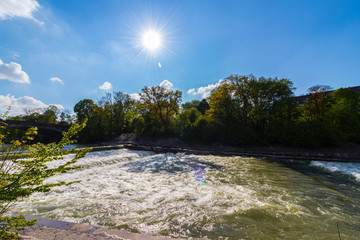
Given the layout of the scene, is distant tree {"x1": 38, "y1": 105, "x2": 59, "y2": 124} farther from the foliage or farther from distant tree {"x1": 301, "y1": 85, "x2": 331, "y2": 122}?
distant tree {"x1": 301, "y1": 85, "x2": 331, "y2": 122}

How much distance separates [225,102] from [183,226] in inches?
1003

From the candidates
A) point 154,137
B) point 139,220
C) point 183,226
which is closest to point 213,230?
point 183,226

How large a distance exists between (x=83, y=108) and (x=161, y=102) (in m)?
29.5

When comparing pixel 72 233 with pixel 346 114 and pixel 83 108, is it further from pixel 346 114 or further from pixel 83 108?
pixel 83 108

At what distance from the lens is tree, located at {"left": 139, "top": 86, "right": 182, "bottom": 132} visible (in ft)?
113

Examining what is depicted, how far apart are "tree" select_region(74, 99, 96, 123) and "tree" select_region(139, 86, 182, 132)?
2275cm

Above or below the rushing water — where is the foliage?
above

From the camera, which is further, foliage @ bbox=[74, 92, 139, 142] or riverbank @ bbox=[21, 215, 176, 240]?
foliage @ bbox=[74, 92, 139, 142]

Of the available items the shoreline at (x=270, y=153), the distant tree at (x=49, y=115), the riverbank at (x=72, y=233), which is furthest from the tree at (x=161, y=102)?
the distant tree at (x=49, y=115)

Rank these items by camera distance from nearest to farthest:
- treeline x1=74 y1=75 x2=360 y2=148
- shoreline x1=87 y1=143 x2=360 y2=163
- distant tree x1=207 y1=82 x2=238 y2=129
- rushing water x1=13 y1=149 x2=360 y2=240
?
1. rushing water x1=13 y1=149 x2=360 y2=240
2. shoreline x1=87 y1=143 x2=360 y2=163
3. treeline x1=74 y1=75 x2=360 y2=148
4. distant tree x1=207 y1=82 x2=238 y2=129

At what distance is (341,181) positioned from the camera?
8391 mm

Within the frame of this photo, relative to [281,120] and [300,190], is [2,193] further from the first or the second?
[281,120]

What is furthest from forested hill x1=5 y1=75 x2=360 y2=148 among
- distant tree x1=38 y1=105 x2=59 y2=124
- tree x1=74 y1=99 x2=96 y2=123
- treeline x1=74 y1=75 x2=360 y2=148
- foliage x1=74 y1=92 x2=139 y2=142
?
distant tree x1=38 y1=105 x2=59 y2=124

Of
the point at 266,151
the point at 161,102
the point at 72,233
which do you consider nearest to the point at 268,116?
the point at 266,151
